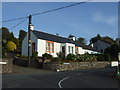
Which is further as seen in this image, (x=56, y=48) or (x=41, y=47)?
(x=56, y=48)

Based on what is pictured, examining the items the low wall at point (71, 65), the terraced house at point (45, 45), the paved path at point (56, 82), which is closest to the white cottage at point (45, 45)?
the terraced house at point (45, 45)

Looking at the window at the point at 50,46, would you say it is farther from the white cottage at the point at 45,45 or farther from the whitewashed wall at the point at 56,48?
the whitewashed wall at the point at 56,48

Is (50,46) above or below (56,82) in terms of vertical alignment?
above

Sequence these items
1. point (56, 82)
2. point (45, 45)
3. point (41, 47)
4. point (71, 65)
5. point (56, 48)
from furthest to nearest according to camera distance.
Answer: point (56, 48)
point (45, 45)
point (41, 47)
point (71, 65)
point (56, 82)

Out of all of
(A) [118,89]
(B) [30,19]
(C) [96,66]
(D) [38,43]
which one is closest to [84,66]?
(C) [96,66]

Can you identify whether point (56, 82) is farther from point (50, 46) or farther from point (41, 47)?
point (50, 46)

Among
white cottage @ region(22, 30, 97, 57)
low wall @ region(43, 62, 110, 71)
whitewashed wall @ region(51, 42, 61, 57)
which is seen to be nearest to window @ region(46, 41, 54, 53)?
white cottage @ region(22, 30, 97, 57)

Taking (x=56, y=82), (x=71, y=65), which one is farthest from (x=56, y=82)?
(x=71, y=65)

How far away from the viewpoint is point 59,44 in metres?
37.2

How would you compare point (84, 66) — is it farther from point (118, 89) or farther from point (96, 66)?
point (118, 89)

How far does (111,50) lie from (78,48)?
449 inches

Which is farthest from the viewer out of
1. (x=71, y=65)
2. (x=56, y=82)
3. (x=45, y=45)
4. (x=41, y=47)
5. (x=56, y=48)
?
(x=56, y=48)

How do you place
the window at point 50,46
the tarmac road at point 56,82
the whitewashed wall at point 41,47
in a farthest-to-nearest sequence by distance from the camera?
the window at point 50,46 < the whitewashed wall at point 41,47 < the tarmac road at point 56,82

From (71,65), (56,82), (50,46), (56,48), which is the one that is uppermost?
(50,46)
